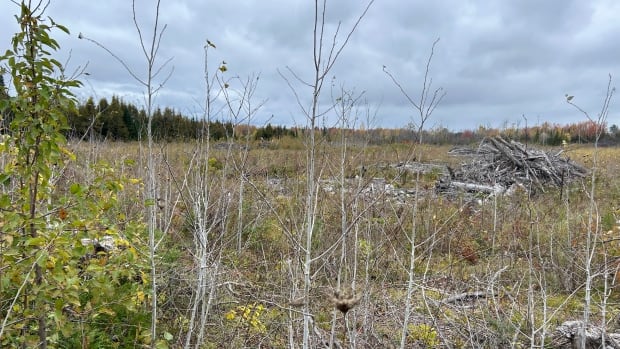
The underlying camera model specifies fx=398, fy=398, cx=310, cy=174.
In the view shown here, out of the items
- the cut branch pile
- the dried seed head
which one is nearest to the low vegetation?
the dried seed head

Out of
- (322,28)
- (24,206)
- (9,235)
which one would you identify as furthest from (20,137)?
(322,28)

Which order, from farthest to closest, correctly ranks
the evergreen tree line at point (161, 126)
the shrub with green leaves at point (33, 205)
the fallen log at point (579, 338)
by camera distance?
→ the evergreen tree line at point (161, 126), the fallen log at point (579, 338), the shrub with green leaves at point (33, 205)

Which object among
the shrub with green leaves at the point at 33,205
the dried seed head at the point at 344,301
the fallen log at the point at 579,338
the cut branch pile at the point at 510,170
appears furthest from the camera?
the cut branch pile at the point at 510,170

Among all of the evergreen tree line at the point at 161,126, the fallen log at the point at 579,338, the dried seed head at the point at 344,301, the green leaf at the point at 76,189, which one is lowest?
the fallen log at the point at 579,338

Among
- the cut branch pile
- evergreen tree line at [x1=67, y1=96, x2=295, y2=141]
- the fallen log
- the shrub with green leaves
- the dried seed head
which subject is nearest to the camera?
the dried seed head

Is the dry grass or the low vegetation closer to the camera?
the low vegetation

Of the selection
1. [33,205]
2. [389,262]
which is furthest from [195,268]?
[389,262]

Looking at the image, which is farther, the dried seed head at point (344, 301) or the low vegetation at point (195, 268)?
the low vegetation at point (195, 268)

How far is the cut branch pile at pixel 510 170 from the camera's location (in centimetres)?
1004

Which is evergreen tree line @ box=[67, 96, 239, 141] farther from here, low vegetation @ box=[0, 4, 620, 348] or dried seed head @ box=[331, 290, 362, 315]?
dried seed head @ box=[331, 290, 362, 315]

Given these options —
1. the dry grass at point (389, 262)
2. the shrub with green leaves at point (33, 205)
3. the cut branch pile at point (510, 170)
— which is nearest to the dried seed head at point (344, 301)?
the dry grass at point (389, 262)

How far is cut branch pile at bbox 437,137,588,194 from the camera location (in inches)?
395

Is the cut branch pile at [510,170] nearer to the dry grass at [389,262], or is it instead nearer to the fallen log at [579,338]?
the dry grass at [389,262]

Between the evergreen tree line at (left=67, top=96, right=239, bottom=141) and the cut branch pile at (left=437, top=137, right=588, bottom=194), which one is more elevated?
the evergreen tree line at (left=67, top=96, right=239, bottom=141)
